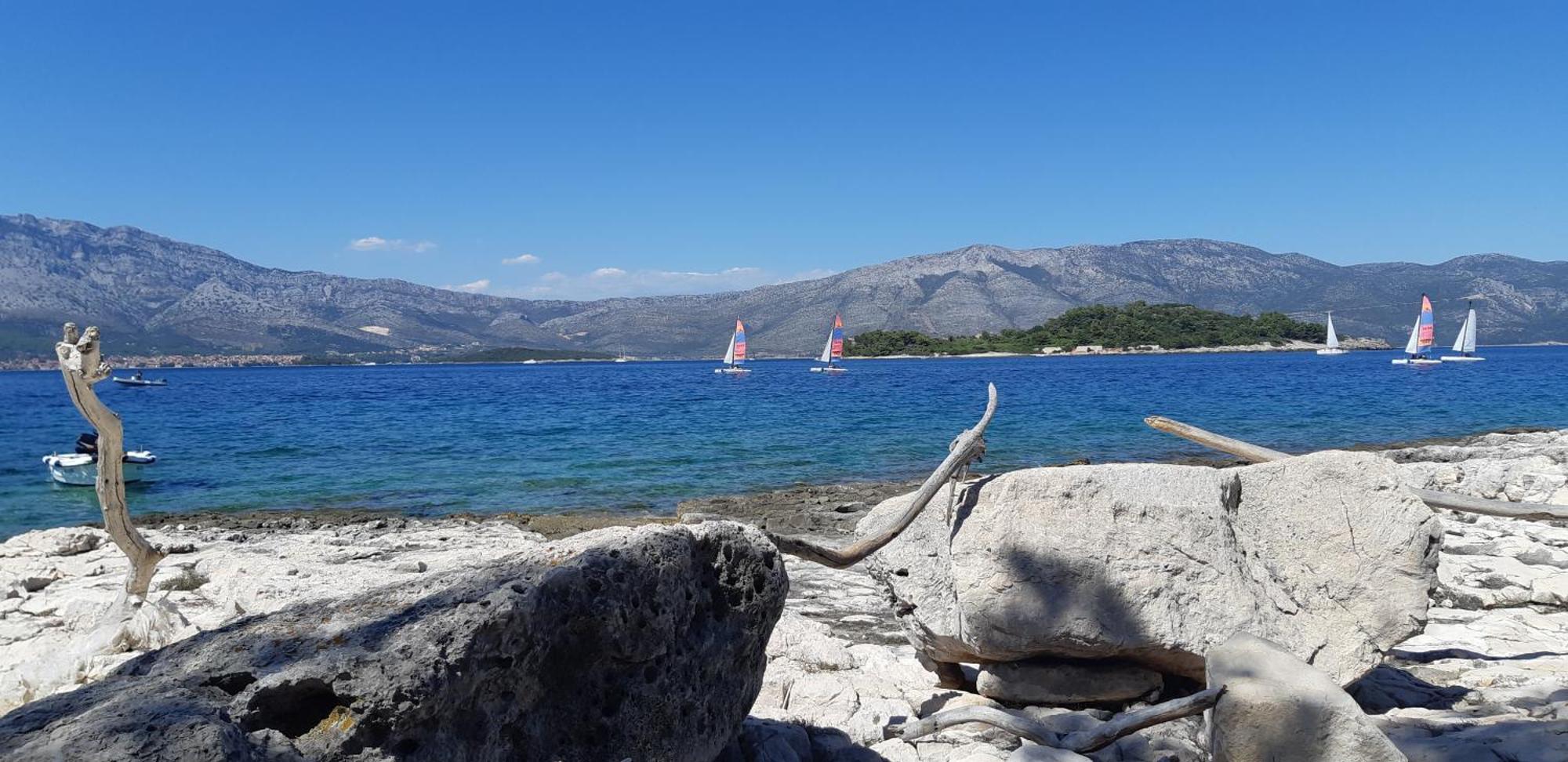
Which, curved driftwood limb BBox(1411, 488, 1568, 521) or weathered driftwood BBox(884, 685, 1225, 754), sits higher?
curved driftwood limb BBox(1411, 488, 1568, 521)

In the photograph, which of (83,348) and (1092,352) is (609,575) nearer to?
(83,348)

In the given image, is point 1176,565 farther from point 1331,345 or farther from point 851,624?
point 1331,345

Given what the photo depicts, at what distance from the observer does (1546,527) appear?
10.1 meters

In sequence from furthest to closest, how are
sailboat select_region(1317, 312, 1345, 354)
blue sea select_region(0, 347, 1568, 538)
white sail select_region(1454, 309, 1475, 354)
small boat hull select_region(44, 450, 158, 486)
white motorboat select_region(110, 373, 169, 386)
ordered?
sailboat select_region(1317, 312, 1345, 354) → white motorboat select_region(110, 373, 169, 386) → white sail select_region(1454, 309, 1475, 354) → small boat hull select_region(44, 450, 158, 486) → blue sea select_region(0, 347, 1568, 538)

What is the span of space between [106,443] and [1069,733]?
22.0 ft

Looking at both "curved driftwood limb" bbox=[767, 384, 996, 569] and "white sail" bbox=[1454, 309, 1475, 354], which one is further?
"white sail" bbox=[1454, 309, 1475, 354]

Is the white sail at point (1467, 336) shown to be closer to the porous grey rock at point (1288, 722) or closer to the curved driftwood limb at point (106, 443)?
the porous grey rock at point (1288, 722)

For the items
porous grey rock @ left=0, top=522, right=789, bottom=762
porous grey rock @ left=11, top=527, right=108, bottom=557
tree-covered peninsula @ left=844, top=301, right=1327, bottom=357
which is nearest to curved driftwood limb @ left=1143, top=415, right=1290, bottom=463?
porous grey rock @ left=0, top=522, right=789, bottom=762

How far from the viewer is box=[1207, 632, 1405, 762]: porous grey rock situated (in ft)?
11.8

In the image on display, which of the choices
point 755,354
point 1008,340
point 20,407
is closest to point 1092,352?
point 1008,340

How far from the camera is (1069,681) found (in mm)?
5367

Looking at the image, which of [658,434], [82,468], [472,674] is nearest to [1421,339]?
[658,434]

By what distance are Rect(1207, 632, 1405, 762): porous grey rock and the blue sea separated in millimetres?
12084

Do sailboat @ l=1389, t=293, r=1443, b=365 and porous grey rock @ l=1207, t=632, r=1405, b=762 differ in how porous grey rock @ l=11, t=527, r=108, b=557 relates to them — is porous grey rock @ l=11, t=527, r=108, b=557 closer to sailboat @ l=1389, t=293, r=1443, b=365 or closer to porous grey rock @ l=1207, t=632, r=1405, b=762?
porous grey rock @ l=1207, t=632, r=1405, b=762
